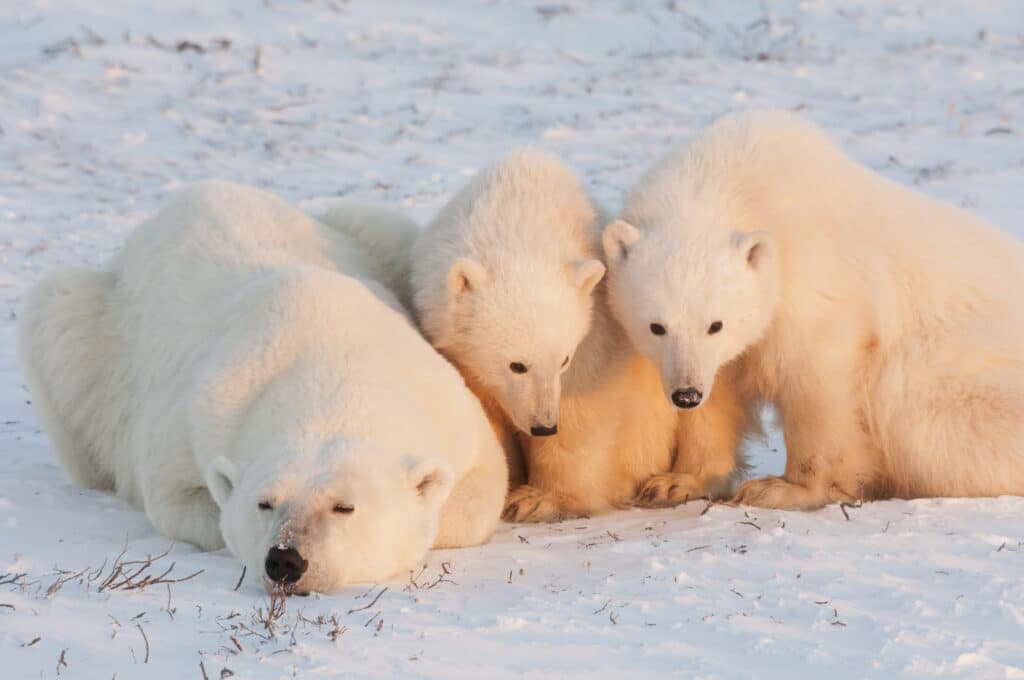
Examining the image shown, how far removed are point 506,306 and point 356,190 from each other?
603 cm

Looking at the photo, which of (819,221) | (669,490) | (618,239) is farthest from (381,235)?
(819,221)

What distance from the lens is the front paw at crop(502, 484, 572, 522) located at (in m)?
6.08

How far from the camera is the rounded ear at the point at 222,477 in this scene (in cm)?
467

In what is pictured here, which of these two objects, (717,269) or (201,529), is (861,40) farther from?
(201,529)

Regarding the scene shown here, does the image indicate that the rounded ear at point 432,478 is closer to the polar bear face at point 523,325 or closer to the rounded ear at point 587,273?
the polar bear face at point 523,325

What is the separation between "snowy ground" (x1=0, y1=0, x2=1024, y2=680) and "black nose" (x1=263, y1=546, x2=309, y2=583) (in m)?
0.12

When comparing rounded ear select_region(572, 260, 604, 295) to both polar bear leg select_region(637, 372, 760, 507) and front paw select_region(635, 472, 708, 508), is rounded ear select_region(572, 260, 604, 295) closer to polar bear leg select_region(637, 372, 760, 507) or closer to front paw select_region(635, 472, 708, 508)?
polar bear leg select_region(637, 372, 760, 507)

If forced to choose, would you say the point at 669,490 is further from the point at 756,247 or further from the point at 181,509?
the point at 181,509

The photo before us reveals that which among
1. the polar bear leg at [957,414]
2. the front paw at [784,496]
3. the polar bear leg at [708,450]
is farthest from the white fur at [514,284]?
the polar bear leg at [957,414]

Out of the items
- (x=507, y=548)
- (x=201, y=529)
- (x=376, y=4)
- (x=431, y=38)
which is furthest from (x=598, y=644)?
(x=376, y=4)

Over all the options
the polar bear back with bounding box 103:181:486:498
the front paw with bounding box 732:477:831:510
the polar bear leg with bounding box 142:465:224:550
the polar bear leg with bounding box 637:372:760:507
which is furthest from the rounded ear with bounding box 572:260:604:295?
the polar bear leg with bounding box 142:465:224:550

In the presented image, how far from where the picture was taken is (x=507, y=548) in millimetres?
5270

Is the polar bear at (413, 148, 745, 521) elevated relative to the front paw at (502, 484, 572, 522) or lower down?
elevated

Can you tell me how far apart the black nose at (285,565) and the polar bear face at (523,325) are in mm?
1713
